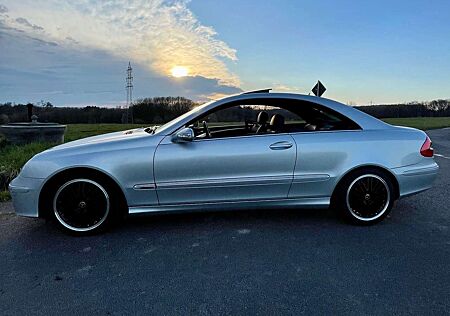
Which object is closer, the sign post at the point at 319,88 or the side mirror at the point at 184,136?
the side mirror at the point at 184,136

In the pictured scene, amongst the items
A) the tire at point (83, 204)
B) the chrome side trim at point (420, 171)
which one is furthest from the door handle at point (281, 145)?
the tire at point (83, 204)

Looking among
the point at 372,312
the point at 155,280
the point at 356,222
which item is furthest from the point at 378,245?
the point at 155,280

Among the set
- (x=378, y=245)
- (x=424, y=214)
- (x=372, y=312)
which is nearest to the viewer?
(x=372, y=312)

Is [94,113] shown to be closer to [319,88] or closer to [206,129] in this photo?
[319,88]

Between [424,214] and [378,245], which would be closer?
[378,245]

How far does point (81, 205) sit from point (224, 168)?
60.6 inches

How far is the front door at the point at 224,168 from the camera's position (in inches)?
129

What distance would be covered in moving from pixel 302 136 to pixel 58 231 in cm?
286

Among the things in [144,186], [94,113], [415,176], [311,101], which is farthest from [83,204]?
[94,113]

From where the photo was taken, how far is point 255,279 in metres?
2.50

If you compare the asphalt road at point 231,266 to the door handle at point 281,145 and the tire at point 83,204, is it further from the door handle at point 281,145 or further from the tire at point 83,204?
the door handle at point 281,145

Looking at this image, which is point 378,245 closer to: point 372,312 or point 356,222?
point 356,222

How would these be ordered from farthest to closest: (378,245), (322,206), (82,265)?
Answer: 1. (322,206)
2. (378,245)
3. (82,265)

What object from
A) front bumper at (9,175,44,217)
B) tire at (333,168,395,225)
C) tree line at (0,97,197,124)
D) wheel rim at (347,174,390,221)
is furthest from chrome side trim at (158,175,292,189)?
tree line at (0,97,197,124)
